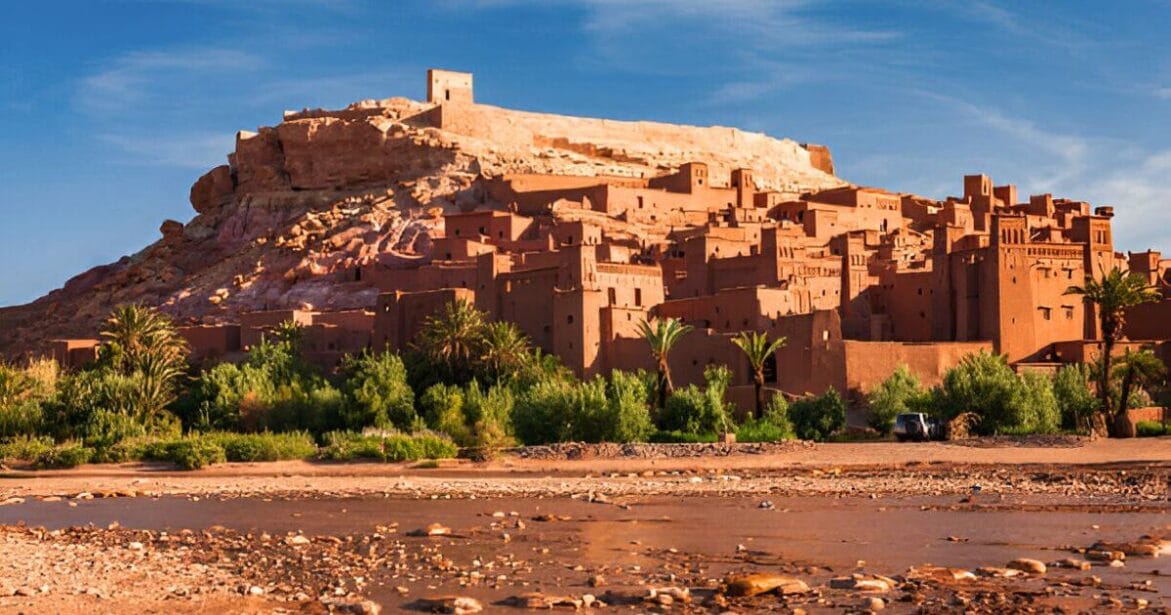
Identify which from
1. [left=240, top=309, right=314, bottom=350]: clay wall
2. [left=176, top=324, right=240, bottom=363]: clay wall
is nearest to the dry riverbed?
[left=240, top=309, right=314, bottom=350]: clay wall

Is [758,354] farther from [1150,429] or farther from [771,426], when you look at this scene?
[1150,429]

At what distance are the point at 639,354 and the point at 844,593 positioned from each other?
2903 cm

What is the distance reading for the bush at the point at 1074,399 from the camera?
37.1m

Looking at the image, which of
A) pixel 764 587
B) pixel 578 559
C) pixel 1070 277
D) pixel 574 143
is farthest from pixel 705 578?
pixel 574 143

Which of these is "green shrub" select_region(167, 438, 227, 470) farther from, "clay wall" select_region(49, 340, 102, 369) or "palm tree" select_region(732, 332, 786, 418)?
"clay wall" select_region(49, 340, 102, 369)

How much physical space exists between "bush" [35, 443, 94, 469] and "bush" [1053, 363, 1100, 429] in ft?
79.9

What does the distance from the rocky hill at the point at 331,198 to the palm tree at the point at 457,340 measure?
11277mm

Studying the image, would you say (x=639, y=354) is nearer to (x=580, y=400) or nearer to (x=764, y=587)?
(x=580, y=400)

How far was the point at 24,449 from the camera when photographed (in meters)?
39.8

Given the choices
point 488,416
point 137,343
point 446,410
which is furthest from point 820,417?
point 137,343

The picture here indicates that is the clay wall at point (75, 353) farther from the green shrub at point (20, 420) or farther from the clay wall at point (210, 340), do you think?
the green shrub at point (20, 420)

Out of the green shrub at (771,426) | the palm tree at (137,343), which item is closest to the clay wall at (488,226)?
the palm tree at (137,343)

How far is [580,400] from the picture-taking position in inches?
1526

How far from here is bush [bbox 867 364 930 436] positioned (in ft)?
123
